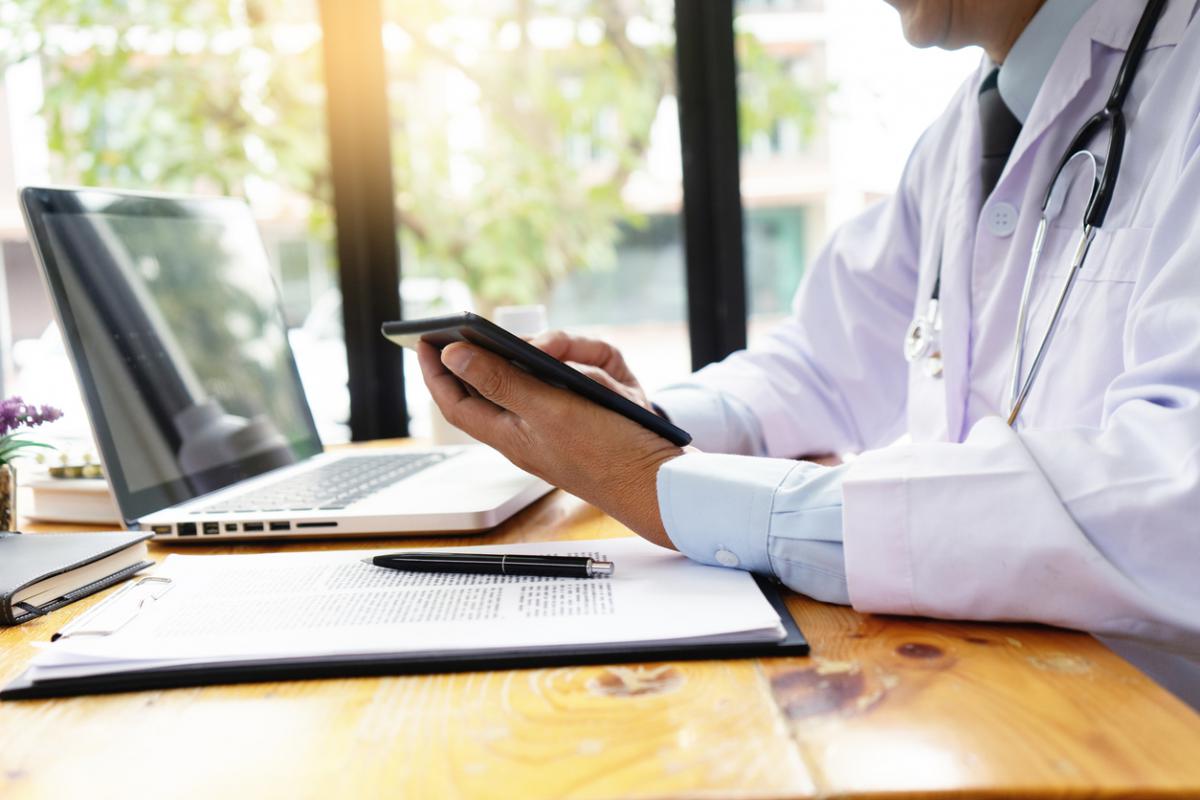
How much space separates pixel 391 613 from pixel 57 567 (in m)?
0.30

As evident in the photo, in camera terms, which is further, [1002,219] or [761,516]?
[1002,219]

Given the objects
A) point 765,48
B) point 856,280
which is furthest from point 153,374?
point 765,48

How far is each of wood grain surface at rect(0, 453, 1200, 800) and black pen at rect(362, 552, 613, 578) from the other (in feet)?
0.49

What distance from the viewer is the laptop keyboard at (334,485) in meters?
0.96

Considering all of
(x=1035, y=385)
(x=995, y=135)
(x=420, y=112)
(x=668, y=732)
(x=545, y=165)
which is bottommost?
(x=668, y=732)

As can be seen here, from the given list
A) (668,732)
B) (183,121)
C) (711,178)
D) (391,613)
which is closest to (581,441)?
(391,613)

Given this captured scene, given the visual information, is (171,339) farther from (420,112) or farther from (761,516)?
(420,112)

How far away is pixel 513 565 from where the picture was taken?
715 millimetres

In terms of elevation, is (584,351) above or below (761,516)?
above

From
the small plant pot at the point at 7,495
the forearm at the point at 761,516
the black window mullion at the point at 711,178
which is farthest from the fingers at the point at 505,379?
the black window mullion at the point at 711,178

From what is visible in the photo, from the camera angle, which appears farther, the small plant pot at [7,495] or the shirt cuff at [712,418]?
the shirt cuff at [712,418]

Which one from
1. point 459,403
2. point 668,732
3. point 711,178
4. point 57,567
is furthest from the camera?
point 711,178

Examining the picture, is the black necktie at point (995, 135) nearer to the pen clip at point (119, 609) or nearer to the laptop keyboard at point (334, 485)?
the laptop keyboard at point (334, 485)

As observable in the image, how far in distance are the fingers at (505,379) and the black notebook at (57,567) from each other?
315 mm
